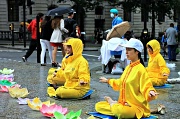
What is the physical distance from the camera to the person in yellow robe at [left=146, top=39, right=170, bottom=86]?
9.75 m

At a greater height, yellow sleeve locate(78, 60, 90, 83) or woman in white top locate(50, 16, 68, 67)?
woman in white top locate(50, 16, 68, 67)

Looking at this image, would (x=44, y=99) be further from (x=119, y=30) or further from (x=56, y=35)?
(x=56, y=35)

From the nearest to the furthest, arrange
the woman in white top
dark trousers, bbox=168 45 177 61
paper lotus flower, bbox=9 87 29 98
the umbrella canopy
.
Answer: paper lotus flower, bbox=9 87 29 98 < the umbrella canopy < the woman in white top < dark trousers, bbox=168 45 177 61

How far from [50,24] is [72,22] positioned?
1.13 meters

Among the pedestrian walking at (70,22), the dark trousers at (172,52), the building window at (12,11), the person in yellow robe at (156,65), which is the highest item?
the building window at (12,11)

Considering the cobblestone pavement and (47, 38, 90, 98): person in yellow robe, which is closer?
the cobblestone pavement

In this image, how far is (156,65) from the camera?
10062 millimetres

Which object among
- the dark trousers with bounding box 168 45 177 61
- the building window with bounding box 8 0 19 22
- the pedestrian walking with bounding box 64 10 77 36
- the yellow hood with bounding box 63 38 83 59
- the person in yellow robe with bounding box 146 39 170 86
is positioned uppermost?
the building window with bounding box 8 0 19 22

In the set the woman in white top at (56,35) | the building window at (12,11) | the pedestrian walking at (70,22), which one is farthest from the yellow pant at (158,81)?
the building window at (12,11)

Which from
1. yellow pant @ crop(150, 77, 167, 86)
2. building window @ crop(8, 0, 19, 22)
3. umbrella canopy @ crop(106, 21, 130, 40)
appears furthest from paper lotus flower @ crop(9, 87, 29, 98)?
building window @ crop(8, 0, 19, 22)

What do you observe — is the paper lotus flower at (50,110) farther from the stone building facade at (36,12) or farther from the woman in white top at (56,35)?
the stone building facade at (36,12)

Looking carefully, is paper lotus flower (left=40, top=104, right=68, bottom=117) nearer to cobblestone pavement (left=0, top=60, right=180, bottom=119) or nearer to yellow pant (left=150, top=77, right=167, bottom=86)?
cobblestone pavement (left=0, top=60, right=180, bottom=119)

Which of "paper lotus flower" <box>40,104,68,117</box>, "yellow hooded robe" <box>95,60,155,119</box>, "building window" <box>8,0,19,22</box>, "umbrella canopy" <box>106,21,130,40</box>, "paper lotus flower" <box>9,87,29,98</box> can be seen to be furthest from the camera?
"building window" <box>8,0,19,22</box>

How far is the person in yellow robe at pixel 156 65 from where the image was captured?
32.0 feet
